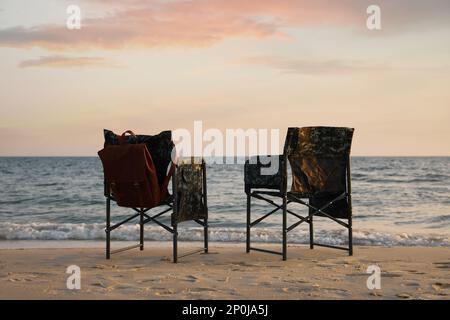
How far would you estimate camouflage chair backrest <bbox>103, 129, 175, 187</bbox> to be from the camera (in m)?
5.46

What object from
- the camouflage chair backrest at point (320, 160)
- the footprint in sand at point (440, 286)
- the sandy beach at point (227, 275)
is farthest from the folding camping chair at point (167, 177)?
the footprint in sand at point (440, 286)

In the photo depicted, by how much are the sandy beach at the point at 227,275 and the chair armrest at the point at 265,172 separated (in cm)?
89

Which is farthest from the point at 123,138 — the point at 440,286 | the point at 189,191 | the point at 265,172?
the point at 440,286

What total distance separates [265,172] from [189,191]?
36.1 inches

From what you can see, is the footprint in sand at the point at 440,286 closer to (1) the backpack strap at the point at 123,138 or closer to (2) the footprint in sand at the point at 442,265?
(2) the footprint in sand at the point at 442,265

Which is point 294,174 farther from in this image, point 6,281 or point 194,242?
point 6,281

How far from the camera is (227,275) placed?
4730 millimetres

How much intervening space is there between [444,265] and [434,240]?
3.42 meters

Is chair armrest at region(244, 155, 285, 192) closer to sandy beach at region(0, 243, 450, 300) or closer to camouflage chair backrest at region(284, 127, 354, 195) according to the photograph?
camouflage chair backrest at region(284, 127, 354, 195)

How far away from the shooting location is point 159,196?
5.39m

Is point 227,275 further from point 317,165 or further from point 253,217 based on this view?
point 253,217

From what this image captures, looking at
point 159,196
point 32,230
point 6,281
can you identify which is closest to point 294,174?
point 159,196

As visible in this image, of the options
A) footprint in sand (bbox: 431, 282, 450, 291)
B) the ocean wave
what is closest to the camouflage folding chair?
footprint in sand (bbox: 431, 282, 450, 291)

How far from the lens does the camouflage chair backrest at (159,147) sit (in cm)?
546
